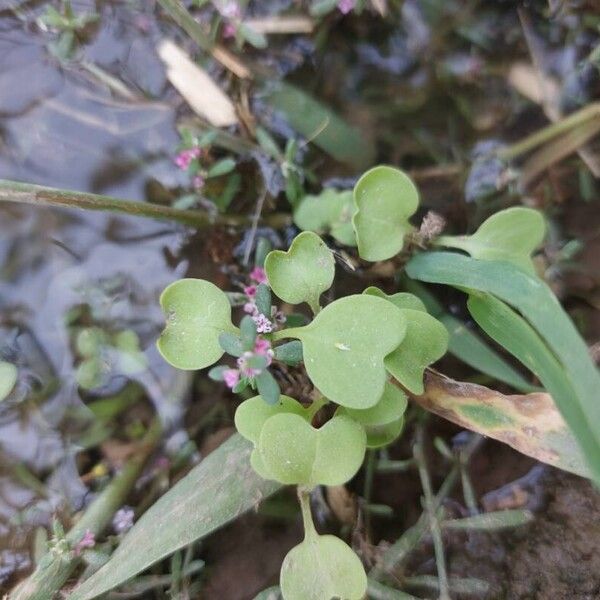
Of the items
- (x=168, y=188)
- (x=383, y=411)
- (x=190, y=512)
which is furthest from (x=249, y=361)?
(x=168, y=188)

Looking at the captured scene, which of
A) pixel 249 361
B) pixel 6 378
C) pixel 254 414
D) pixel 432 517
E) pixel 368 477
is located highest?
pixel 249 361

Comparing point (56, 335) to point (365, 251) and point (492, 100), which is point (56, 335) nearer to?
point (365, 251)

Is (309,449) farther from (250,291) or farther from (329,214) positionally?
(329,214)

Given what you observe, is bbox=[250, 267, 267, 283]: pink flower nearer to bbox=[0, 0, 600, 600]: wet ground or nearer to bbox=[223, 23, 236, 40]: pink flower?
bbox=[0, 0, 600, 600]: wet ground

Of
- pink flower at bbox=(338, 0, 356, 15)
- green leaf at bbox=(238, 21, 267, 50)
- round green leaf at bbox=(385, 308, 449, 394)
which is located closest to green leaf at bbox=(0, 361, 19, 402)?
round green leaf at bbox=(385, 308, 449, 394)

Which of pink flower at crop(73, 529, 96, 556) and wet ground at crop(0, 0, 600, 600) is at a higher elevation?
wet ground at crop(0, 0, 600, 600)
